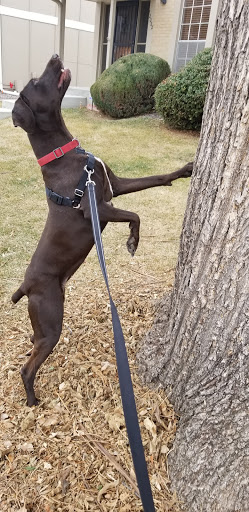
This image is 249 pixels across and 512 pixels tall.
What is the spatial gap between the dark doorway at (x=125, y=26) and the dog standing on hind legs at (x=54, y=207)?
13.5 m

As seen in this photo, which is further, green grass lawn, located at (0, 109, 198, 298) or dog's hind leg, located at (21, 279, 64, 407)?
green grass lawn, located at (0, 109, 198, 298)

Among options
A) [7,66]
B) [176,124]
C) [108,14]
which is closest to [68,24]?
[7,66]

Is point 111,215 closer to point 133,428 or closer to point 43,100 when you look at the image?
point 43,100

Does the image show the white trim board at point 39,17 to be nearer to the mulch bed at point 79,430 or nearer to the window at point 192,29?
the window at point 192,29

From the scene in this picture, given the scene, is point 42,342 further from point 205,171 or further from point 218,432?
point 205,171

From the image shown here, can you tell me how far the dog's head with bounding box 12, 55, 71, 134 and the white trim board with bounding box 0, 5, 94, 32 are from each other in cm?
2123

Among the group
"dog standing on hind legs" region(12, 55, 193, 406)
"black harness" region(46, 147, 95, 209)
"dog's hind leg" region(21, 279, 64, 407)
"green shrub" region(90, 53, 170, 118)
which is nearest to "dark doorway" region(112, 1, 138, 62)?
"green shrub" region(90, 53, 170, 118)

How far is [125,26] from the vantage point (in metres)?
14.3

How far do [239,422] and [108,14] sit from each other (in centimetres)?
1704

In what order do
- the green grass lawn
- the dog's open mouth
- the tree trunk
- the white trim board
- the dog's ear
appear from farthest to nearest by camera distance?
the white trim board
the green grass lawn
the dog's open mouth
the dog's ear
the tree trunk

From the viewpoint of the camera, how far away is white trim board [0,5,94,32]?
20.0 metres

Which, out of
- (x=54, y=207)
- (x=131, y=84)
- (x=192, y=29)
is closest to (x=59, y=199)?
(x=54, y=207)

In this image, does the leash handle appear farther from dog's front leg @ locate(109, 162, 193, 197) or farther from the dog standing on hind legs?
dog's front leg @ locate(109, 162, 193, 197)

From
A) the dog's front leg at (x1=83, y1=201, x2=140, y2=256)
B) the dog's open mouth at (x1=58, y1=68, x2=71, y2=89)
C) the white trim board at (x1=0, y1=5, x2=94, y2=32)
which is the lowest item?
the dog's front leg at (x1=83, y1=201, x2=140, y2=256)
